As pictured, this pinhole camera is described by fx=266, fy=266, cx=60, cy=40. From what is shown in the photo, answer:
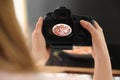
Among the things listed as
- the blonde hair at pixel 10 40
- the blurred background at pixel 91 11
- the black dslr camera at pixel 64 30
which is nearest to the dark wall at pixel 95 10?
the blurred background at pixel 91 11

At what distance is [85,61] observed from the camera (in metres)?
1.49

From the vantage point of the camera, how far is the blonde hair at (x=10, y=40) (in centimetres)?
44

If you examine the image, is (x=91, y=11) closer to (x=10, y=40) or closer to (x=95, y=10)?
(x=95, y=10)

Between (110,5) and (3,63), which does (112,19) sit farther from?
(3,63)

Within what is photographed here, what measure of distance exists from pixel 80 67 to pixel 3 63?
105 cm

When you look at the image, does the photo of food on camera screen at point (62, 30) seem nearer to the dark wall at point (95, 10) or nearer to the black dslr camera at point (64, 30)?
the black dslr camera at point (64, 30)

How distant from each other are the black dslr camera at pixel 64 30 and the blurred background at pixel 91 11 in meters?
0.54

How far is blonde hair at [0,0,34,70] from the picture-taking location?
1.44ft

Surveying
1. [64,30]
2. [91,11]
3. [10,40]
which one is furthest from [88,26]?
[91,11]

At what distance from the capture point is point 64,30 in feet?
2.70

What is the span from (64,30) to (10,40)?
0.39 m

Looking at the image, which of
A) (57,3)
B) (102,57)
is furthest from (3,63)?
(57,3)

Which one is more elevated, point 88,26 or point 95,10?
point 95,10

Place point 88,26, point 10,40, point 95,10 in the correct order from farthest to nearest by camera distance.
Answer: point 95,10, point 88,26, point 10,40
